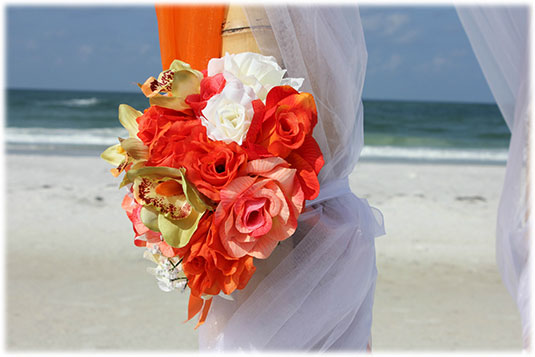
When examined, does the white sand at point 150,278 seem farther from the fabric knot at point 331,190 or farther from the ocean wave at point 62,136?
the ocean wave at point 62,136

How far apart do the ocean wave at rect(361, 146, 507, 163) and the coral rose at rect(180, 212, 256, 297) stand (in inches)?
442

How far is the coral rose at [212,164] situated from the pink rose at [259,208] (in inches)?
0.7

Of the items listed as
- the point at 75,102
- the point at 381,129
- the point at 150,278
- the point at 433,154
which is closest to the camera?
the point at 150,278

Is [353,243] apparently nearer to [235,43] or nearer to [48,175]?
[235,43]

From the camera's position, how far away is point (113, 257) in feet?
14.4

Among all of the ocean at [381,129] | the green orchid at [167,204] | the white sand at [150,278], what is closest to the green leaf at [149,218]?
the green orchid at [167,204]

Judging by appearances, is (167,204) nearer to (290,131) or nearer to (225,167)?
(225,167)

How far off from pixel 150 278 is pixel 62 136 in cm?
1182

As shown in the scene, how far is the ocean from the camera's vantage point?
13.1 m

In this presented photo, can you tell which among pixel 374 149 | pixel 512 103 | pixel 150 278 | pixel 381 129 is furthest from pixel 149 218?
pixel 381 129

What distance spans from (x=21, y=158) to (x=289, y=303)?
8691 mm

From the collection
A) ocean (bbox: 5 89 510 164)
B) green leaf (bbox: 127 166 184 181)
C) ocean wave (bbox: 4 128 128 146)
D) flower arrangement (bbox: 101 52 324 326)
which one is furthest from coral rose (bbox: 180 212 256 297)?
ocean wave (bbox: 4 128 128 146)

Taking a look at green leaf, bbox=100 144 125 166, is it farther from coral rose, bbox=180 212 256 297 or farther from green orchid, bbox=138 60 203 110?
coral rose, bbox=180 212 256 297

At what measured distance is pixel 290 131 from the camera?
3.38 feet
